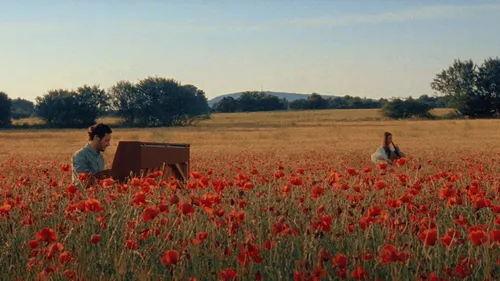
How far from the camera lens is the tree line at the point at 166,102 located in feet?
216

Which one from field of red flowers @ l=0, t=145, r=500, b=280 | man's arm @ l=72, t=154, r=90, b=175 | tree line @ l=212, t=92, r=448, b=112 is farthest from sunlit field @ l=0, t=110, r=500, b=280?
tree line @ l=212, t=92, r=448, b=112

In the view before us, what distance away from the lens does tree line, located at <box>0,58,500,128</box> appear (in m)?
65.9

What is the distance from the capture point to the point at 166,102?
6838cm

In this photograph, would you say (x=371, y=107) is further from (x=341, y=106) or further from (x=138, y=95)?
(x=138, y=95)

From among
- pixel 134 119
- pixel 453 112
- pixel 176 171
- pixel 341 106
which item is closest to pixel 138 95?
pixel 134 119

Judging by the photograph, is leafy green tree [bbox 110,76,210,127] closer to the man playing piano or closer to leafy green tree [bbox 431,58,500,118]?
leafy green tree [bbox 431,58,500,118]

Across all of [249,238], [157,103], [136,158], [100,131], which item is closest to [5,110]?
[157,103]

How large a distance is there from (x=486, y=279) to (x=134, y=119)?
214 feet

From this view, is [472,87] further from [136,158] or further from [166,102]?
[136,158]

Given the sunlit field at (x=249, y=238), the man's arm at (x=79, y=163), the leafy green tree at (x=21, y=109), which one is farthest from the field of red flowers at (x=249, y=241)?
the leafy green tree at (x=21, y=109)

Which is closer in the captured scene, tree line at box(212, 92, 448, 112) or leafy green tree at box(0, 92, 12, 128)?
leafy green tree at box(0, 92, 12, 128)

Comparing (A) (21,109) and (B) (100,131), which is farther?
(A) (21,109)

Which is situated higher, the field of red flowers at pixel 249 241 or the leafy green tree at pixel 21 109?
the field of red flowers at pixel 249 241

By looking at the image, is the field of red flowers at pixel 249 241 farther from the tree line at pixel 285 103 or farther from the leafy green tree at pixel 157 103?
the tree line at pixel 285 103
